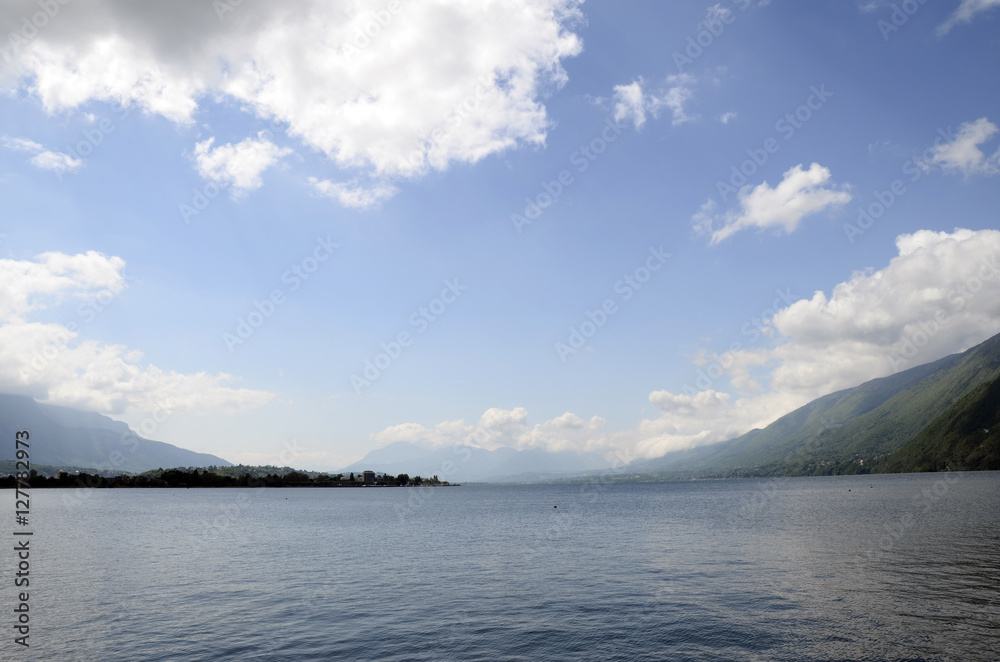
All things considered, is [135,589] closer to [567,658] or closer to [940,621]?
[567,658]

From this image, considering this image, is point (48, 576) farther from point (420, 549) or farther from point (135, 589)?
point (420, 549)

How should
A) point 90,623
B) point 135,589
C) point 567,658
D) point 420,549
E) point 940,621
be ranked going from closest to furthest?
point 567,658 → point 940,621 → point 90,623 → point 135,589 → point 420,549

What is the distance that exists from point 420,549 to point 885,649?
5835cm

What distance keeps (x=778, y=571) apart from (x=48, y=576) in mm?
76886

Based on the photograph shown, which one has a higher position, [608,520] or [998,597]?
[998,597]

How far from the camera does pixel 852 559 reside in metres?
59.0

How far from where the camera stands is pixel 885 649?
31.0 metres

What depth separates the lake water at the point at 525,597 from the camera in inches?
1282

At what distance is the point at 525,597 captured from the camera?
45.3 meters

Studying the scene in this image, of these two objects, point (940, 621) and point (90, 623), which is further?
point (90, 623)

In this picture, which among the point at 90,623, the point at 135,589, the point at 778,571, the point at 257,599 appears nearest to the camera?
the point at 90,623

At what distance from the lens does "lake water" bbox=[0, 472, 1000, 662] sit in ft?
107

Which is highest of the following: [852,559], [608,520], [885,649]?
[885,649]

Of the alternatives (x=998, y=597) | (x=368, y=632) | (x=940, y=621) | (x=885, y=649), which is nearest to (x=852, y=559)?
(x=998, y=597)
